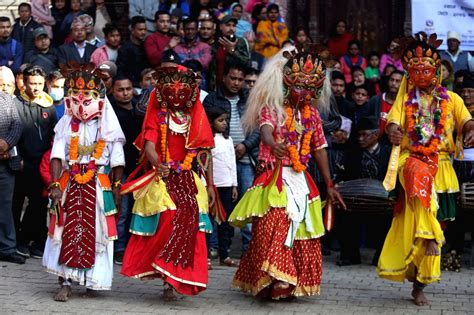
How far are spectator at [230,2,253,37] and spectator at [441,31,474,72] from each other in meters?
2.82

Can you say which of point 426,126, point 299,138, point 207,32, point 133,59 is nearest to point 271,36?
point 207,32

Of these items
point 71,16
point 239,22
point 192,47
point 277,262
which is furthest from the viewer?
point 71,16

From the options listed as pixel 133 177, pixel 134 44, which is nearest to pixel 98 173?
pixel 133 177

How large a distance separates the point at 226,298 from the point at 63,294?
1.49 metres

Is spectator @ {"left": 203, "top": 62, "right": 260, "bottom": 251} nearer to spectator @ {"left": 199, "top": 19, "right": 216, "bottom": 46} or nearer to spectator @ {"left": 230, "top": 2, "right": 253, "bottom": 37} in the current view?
spectator @ {"left": 199, "top": 19, "right": 216, "bottom": 46}

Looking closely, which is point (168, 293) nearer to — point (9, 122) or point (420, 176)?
point (420, 176)

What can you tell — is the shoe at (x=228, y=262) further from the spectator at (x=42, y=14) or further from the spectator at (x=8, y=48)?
the spectator at (x=42, y=14)

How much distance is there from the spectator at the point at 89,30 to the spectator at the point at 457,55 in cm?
489

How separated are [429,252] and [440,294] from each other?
845 mm

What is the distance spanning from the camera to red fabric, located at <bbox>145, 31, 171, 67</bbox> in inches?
555

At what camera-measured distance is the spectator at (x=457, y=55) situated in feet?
47.2

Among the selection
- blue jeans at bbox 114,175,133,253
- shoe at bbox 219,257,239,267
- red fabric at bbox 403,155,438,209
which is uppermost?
red fabric at bbox 403,155,438,209

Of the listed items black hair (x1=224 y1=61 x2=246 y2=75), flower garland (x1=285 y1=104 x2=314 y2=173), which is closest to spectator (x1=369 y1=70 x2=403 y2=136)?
black hair (x1=224 y1=61 x2=246 y2=75)

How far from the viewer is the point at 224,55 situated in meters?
13.1
